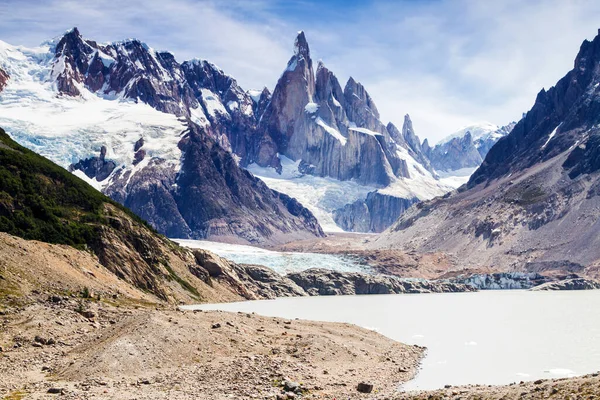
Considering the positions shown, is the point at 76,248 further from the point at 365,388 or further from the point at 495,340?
the point at 365,388

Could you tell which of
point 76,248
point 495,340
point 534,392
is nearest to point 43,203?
point 76,248

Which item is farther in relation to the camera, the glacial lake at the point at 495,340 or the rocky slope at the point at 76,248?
the rocky slope at the point at 76,248

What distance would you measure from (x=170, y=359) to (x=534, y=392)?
2312cm

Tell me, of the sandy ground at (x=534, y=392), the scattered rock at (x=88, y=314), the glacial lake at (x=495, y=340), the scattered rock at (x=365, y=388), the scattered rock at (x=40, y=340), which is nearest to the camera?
the sandy ground at (x=534, y=392)

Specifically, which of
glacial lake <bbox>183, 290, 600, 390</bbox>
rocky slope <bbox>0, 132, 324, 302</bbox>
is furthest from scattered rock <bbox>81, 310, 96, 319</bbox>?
glacial lake <bbox>183, 290, 600, 390</bbox>

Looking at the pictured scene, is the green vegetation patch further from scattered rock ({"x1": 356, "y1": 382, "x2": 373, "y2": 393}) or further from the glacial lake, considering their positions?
scattered rock ({"x1": 356, "y1": 382, "x2": 373, "y2": 393})

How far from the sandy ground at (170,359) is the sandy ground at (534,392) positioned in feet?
13.7

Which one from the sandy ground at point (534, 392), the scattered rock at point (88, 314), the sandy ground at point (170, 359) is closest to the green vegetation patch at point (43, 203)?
the scattered rock at point (88, 314)

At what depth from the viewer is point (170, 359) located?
43.4m

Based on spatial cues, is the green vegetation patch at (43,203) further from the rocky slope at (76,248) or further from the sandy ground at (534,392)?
the sandy ground at (534,392)

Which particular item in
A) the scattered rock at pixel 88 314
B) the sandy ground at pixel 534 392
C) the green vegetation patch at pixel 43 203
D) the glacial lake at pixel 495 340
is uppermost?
the green vegetation patch at pixel 43 203

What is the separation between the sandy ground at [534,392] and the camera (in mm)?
29578

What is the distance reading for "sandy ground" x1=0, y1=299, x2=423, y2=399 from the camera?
124 feet

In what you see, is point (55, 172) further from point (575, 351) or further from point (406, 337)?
point (575, 351)
